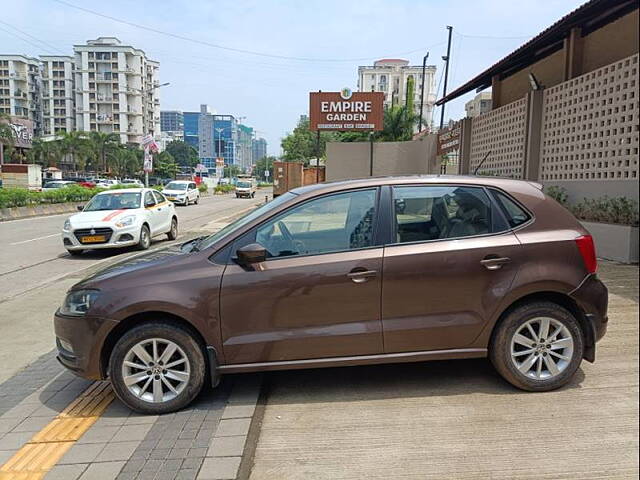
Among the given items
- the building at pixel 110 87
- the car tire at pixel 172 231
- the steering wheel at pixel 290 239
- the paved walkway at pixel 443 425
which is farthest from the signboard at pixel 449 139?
the building at pixel 110 87

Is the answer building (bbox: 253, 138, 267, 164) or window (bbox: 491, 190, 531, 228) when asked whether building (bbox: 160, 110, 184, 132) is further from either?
window (bbox: 491, 190, 531, 228)

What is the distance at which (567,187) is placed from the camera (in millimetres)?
10180

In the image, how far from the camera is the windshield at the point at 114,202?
1254 cm

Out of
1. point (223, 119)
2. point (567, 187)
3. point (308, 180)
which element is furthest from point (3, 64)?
point (567, 187)

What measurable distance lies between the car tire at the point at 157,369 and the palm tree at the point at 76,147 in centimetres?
7759

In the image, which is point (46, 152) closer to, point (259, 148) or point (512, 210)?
point (512, 210)

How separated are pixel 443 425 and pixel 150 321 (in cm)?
221

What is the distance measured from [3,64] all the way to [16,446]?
115841mm

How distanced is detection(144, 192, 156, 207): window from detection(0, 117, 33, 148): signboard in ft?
161

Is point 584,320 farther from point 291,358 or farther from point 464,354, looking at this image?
point 291,358

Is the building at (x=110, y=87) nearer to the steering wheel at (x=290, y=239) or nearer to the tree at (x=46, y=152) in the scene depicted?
the tree at (x=46, y=152)

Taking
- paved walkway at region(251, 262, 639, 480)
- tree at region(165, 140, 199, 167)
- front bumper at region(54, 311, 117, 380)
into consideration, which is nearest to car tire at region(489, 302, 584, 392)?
paved walkway at region(251, 262, 639, 480)

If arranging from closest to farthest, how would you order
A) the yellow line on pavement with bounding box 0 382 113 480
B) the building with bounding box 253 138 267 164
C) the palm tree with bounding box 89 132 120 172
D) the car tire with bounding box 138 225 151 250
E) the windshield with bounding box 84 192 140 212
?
the yellow line on pavement with bounding box 0 382 113 480 < the car tire with bounding box 138 225 151 250 < the windshield with bounding box 84 192 140 212 < the palm tree with bounding box 89 132 120 172 < the building with bounding box 253 138 267 164

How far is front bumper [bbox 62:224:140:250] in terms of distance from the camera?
1138cm
